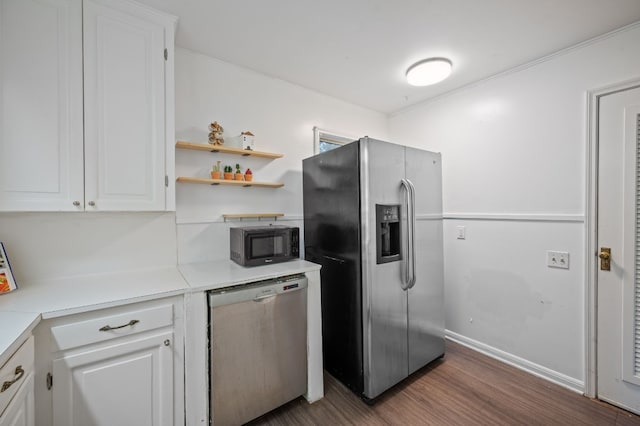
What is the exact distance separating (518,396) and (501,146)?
1956 millimetres

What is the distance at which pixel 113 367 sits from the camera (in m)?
1.24

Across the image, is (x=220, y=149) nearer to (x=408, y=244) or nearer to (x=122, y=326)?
(x=122, y=326)

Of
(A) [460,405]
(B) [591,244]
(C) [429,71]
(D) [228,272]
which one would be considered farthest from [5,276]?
(B) [591,244]

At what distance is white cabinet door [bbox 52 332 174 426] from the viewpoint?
115 cm

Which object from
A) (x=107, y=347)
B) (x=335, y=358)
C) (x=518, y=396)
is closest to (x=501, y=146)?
(x=518, y=396)

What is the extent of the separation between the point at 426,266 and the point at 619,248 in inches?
47.9

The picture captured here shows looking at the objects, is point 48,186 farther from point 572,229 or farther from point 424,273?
point 572,229

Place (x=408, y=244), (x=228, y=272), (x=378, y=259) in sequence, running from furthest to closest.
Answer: (x=408, y=244)
(x=378, y=259)
(x=228, y=272)

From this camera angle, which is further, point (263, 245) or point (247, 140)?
point (247, 140)

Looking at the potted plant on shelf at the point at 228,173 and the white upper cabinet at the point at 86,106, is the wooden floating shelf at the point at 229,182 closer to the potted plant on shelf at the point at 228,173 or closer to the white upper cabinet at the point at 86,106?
the potted plant on shelf at the point at 228,173

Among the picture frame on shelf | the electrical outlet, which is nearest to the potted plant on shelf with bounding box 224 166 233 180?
the picture frame on shelf

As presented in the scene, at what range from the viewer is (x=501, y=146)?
2318mm

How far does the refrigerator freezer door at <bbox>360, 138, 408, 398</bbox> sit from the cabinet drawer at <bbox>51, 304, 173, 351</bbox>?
1.21 metres

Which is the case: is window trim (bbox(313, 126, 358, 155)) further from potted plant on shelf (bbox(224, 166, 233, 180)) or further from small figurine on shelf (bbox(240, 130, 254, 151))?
potted plant on shelf (bbox(224, 166, 233, 180))
